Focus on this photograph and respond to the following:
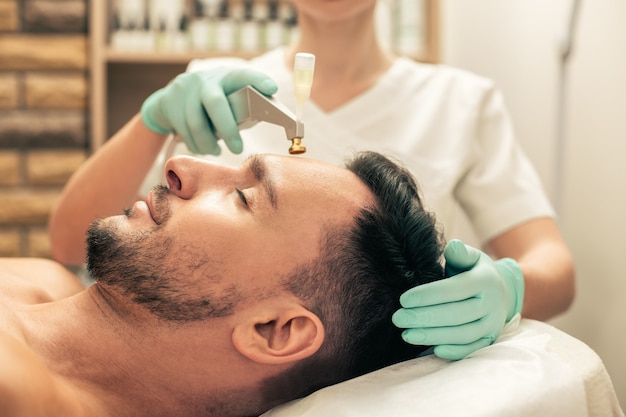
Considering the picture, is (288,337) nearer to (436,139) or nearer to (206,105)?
(206,105)

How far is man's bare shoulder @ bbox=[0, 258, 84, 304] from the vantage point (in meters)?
1.36

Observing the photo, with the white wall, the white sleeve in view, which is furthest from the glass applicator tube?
the white wall

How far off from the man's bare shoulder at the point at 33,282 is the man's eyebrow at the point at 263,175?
0.50 meters

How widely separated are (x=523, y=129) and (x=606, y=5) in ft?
2.15

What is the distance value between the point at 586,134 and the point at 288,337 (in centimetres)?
139

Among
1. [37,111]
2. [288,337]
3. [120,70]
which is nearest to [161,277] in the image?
[288,337]

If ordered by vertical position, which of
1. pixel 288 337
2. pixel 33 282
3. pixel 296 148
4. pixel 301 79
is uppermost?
pixel 301 79

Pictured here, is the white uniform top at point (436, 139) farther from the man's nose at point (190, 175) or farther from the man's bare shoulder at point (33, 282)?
the man's nose at point (190, 175)

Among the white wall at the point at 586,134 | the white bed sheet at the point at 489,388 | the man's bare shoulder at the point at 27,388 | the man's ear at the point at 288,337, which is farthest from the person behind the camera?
the white wall at the point at 586,134

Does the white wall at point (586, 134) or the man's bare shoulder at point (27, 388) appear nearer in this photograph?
the man's bare shoulder at point (27, 388)

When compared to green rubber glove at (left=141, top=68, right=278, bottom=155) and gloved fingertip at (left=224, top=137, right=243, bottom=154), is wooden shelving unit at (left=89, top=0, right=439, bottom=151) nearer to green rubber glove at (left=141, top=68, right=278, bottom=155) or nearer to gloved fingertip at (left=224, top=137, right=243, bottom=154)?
green rubber glove at (left=141, top=68, right=278, bottom=155)

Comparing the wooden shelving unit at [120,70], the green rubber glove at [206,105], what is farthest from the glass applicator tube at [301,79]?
the wooden shelving unit at [120,70]

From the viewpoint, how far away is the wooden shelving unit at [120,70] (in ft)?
8.91

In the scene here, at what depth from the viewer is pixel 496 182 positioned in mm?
1894
